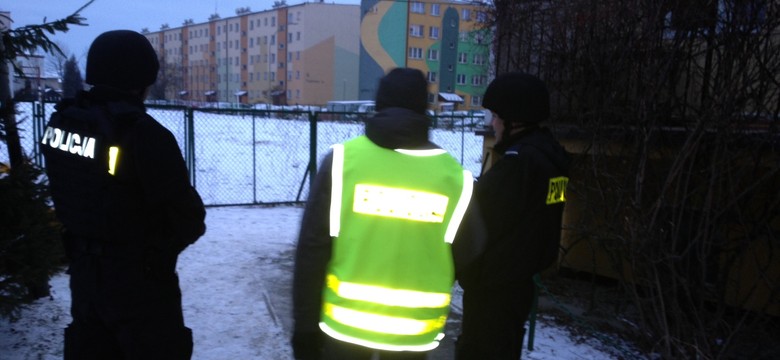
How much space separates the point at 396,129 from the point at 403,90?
0.60 ft

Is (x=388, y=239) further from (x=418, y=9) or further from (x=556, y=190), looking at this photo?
(x=418, y=9)

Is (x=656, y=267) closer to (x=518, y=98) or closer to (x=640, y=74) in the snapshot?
(x=640, y=74)

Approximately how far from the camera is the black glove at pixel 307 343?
2.19m

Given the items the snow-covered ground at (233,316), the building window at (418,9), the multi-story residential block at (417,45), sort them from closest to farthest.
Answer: the snow-covered ground at (233,316), the multi-story residential block at (417,45), the building window at (418,9)

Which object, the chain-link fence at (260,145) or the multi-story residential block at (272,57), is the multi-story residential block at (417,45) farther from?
the chain-link fence at (260,145)

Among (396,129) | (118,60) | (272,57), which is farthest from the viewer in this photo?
(272,57)

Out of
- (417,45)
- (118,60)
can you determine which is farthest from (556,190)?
(417,45)

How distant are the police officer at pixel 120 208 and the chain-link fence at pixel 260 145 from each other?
614 centimetres

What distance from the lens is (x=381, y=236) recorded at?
2160 mm

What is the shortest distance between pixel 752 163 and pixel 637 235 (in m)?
0.85

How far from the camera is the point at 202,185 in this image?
39.4 feet

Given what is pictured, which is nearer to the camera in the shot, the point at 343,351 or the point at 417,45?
the point at 343,351

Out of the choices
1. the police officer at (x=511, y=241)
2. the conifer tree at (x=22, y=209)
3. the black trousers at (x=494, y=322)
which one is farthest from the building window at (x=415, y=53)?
the black trousers at (x=494, y=322)

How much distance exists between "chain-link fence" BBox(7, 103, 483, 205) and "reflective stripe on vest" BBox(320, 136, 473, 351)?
251 inches
